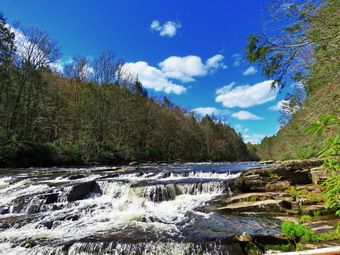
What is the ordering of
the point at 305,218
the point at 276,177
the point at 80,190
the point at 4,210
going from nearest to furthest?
1. the point at 305,218
2. the point at 4,210
3. the point at 80,190
4. the point at 276,177

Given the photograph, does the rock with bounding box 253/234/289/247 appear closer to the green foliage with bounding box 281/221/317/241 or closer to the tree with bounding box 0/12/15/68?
A: the green foliage with bounding box 281/221/317/241

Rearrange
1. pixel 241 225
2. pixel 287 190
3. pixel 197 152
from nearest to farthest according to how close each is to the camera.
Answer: pixel 241 225, pixel 287 190, pixel 197 152

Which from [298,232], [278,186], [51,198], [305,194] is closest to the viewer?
[298,232]

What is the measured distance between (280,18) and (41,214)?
372 inches

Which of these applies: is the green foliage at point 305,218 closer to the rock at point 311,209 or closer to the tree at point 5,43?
the rock at point 311,209

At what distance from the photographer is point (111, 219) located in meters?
6.75

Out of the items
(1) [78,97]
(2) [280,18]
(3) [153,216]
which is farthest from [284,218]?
(1) [78,97]

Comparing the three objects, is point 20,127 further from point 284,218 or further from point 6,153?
point 284,218

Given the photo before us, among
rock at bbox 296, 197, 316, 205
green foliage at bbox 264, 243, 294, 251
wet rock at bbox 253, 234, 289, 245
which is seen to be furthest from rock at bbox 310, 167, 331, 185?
green foliage at bbox 264, 243, 294, 251

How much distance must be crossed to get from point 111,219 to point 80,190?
3420 millimetres

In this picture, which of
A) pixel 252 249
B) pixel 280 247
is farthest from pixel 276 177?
pixel 252 249

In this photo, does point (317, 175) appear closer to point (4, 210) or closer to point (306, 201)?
point (306, 201)

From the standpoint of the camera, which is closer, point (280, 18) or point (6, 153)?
point (280, 18)

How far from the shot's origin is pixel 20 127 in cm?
2155
